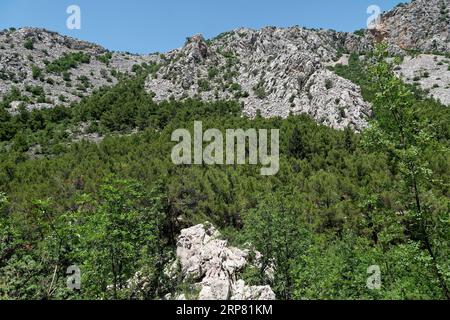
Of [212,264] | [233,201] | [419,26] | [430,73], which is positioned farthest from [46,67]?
[419,26]

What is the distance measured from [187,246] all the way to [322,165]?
73.9 feet

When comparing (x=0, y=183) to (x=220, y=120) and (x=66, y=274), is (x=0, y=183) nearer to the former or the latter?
(x=66, y=274)

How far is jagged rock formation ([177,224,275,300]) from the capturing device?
12.9m

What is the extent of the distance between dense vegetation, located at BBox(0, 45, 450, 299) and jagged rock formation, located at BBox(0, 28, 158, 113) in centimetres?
872

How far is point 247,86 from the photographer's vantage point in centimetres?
6794

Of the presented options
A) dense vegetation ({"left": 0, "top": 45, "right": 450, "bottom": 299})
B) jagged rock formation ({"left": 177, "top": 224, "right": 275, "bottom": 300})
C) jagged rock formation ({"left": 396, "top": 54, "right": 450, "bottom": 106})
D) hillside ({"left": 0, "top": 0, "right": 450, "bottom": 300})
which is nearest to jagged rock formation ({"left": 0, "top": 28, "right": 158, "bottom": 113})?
hillside ({"left": 0, "top": 0, "right": 450, "bottom": 300})

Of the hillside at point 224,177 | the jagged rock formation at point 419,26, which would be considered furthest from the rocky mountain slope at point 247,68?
A: the hillside at point 224,177

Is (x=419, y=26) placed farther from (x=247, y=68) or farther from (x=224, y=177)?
(x=224, y=177)

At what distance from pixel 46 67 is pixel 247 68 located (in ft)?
134

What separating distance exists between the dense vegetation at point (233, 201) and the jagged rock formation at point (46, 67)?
8.72m

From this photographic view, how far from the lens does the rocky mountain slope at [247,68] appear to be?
56.3 m

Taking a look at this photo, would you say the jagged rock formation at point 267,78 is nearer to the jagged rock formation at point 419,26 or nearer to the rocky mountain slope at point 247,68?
the rocky mountain slope at point 247,68

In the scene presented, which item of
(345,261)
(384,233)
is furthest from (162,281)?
(384,233)
